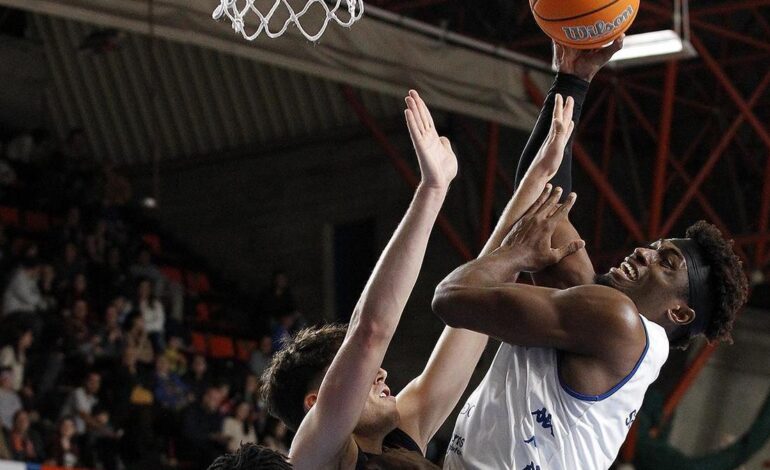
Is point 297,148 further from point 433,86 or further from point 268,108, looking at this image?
point 433,86

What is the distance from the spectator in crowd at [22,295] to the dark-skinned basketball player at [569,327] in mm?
9411

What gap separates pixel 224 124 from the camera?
61.4ft

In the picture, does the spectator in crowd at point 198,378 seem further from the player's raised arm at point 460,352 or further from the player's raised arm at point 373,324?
the player's raised arm at point 373,324

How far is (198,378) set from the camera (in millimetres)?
13312

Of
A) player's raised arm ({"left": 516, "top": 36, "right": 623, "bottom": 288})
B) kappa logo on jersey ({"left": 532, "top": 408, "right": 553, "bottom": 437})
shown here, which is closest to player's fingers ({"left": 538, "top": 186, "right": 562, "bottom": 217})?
player's raised arm ({"left": 516, "top": 36, "right": 623, "bottom": 288})

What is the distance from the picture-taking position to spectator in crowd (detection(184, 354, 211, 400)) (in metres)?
13.2

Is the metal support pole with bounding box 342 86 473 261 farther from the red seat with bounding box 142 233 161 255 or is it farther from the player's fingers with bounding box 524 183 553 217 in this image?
the player's fingers with bounding box 524 183 553 217

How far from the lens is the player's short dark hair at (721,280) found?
12.0 feet

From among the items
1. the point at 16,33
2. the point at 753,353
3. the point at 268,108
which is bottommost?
the point at 753,353

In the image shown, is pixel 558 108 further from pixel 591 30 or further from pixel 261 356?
pixel 261 356

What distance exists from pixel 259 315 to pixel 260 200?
7.96 feet


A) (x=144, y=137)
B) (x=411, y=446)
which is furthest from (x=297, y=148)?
(x=411, y=446)

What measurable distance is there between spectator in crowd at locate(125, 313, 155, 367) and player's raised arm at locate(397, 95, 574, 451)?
8.76 m

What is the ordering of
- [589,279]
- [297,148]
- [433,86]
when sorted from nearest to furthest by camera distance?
[589,279]
[433,86]
[297,148]
